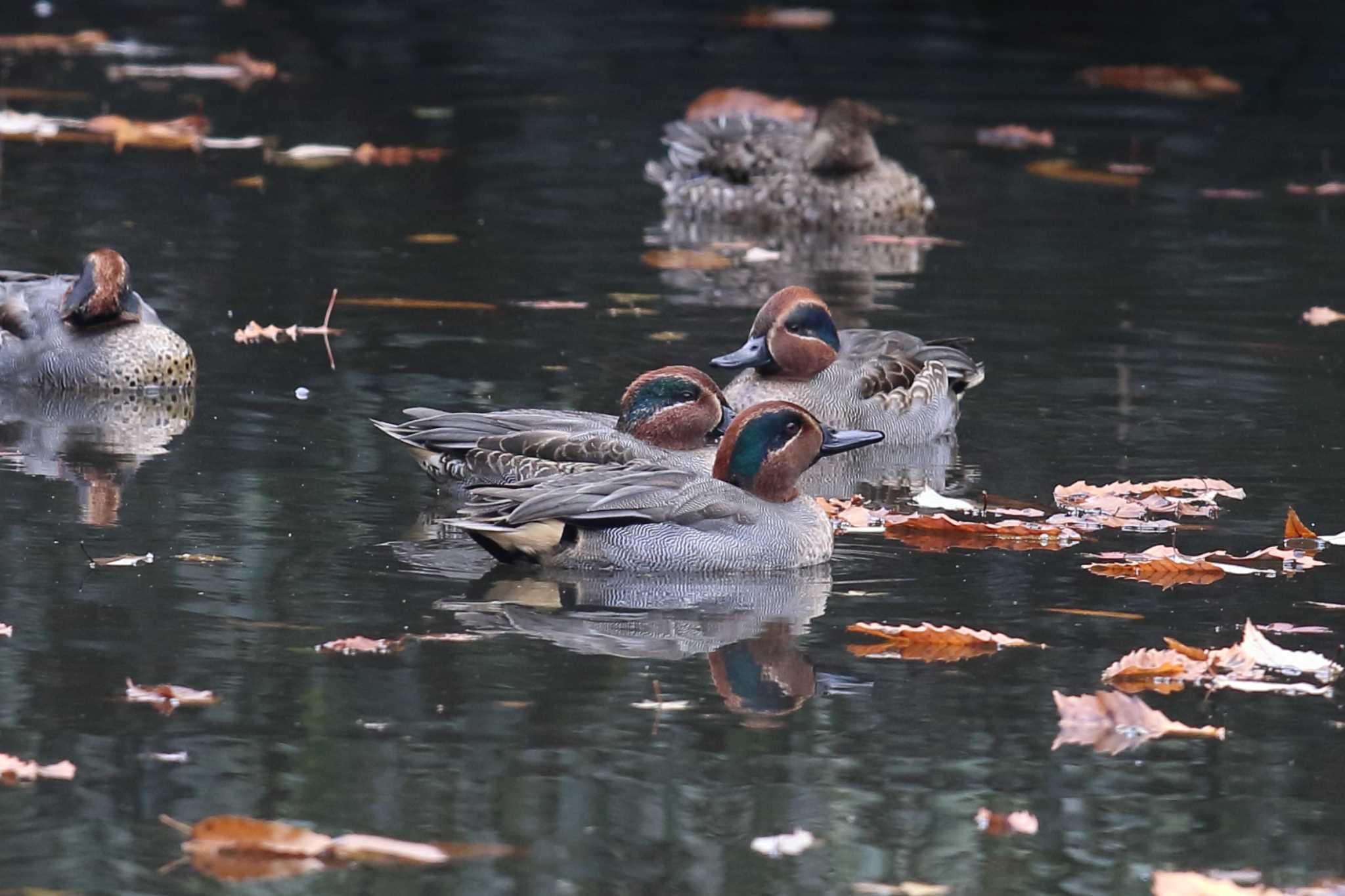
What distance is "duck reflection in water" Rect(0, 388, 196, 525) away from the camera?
35.0ft

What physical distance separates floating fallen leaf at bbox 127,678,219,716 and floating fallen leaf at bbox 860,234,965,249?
10.8 m

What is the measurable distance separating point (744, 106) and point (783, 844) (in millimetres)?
17156

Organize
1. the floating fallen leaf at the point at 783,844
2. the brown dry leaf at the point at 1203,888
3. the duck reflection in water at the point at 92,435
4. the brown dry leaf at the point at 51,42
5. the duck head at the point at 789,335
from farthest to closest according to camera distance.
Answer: the brown dry leaf at the point at 51,42
the duck head at the point at 789,335
the duck reflection in water at the point at 92,435
the floating fallen leaf at the point at 783,844
the brown dry leaf at the point at 1203,888

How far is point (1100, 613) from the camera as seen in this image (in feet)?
29.3

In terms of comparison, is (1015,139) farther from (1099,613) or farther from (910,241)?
(1099,613)

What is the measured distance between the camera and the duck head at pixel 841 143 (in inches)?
737

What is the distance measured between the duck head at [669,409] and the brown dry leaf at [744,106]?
12.7 meters

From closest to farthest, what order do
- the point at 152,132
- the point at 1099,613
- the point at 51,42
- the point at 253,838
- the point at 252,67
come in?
1. the point at 253,838
2. the point at 1099,613
3. the point at 152,132
4. the point at 252,67
5. the point at 51,42

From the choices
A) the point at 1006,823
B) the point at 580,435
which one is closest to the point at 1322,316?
the point at 580,435

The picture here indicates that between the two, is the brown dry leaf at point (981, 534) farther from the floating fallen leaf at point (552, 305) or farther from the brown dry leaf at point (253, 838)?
the floating fallen leaf at point (552, 305)

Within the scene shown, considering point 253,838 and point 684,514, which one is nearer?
point 253,838

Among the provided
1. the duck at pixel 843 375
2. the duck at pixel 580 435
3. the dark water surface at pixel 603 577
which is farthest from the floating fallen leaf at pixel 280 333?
the duck at pixel 580 435

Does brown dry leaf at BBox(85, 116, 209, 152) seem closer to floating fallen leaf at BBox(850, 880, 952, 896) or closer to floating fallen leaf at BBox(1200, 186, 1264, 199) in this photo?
floating fallen leaf at BBox(1200, 186, 1264, 199)

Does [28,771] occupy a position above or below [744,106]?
below
